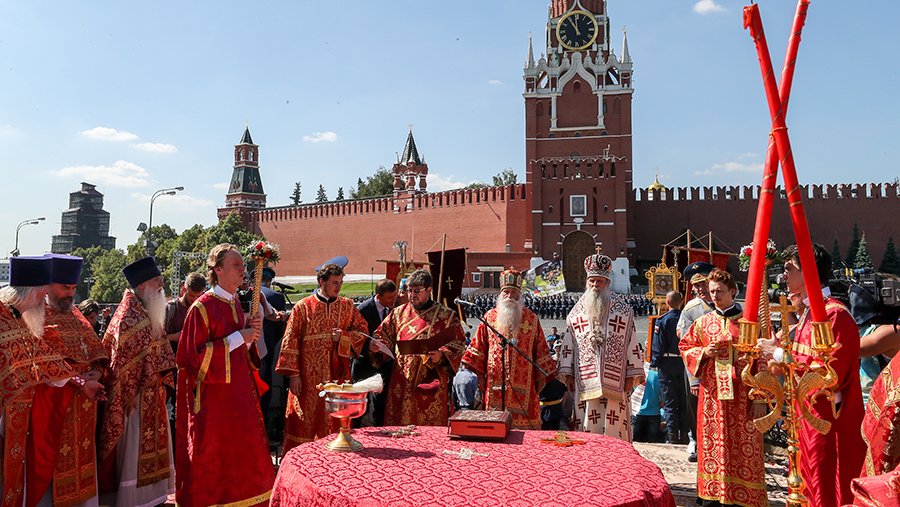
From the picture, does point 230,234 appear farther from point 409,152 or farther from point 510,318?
point 510,318

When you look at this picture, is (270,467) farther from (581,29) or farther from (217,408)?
(581,29)

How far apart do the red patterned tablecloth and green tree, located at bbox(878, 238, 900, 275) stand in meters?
47.4

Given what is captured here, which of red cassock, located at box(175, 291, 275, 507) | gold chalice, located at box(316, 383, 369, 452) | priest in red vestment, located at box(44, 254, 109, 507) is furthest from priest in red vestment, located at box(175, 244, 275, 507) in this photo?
gold chalice, located at box(316, 383, 369, 452)

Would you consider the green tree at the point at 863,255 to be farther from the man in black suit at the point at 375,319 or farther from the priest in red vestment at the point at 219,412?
the priest in red vestment at the point at 219,412

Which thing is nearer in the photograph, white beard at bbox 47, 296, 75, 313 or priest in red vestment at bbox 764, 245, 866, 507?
priest in red vestment at bbox 764, 245, 866, 507

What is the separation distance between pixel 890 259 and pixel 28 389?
4929cm

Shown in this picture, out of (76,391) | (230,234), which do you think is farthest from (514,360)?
(230,234)

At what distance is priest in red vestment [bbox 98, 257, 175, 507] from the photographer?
15.1 feet

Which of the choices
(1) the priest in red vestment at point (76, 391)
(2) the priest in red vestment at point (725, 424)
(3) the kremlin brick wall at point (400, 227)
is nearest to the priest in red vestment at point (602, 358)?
(2) the priest in red vestment at point (725, 424)

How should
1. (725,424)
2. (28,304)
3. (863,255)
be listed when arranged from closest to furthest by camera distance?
(28,304), (725,424), (863,255)

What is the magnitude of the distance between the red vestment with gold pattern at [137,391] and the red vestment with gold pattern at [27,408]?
0.47 meters

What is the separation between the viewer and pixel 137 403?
475cm

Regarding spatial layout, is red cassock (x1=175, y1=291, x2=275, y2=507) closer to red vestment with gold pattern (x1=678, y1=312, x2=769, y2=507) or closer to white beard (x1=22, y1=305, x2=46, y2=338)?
white beard (x1=22, y1=305, x2=46, y2=338)

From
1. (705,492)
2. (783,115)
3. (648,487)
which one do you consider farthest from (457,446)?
(705,492)
